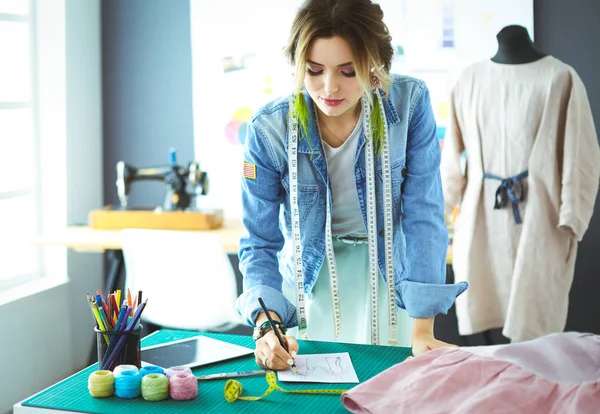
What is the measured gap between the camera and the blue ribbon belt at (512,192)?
10.9 ft

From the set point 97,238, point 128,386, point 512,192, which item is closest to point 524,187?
point 512,192

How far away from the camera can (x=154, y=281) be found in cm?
349

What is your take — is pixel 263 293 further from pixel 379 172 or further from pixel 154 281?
pixel 154 281

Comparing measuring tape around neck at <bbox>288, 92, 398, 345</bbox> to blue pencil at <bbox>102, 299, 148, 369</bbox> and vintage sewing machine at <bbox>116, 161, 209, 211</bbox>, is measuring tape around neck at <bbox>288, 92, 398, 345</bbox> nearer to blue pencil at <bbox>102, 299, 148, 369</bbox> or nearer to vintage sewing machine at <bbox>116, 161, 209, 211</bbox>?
blue pencil at <bbox>102, 299, 148, 369</bbox>

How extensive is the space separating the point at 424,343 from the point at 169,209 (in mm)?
2387

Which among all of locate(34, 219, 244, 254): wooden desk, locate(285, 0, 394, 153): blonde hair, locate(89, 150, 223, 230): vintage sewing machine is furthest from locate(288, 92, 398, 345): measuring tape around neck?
locate(89, 150, 223, 230): vintage sewing machine

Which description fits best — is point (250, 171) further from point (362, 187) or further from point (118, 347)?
point (118, 347)

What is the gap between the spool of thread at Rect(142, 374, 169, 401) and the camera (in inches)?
61.6

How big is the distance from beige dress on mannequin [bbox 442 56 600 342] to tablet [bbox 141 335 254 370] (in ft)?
5.89

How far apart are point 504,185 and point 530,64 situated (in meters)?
0.53

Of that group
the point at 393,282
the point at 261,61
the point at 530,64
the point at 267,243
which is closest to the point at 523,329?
the point at 530,64

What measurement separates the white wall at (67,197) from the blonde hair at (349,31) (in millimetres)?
2564

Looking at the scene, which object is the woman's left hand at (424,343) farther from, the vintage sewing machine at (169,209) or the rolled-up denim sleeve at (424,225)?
the vintage sewing machine at (169,209)

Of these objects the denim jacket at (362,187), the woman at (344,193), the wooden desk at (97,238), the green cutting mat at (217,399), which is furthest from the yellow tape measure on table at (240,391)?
the wooden desk at (97,238)
